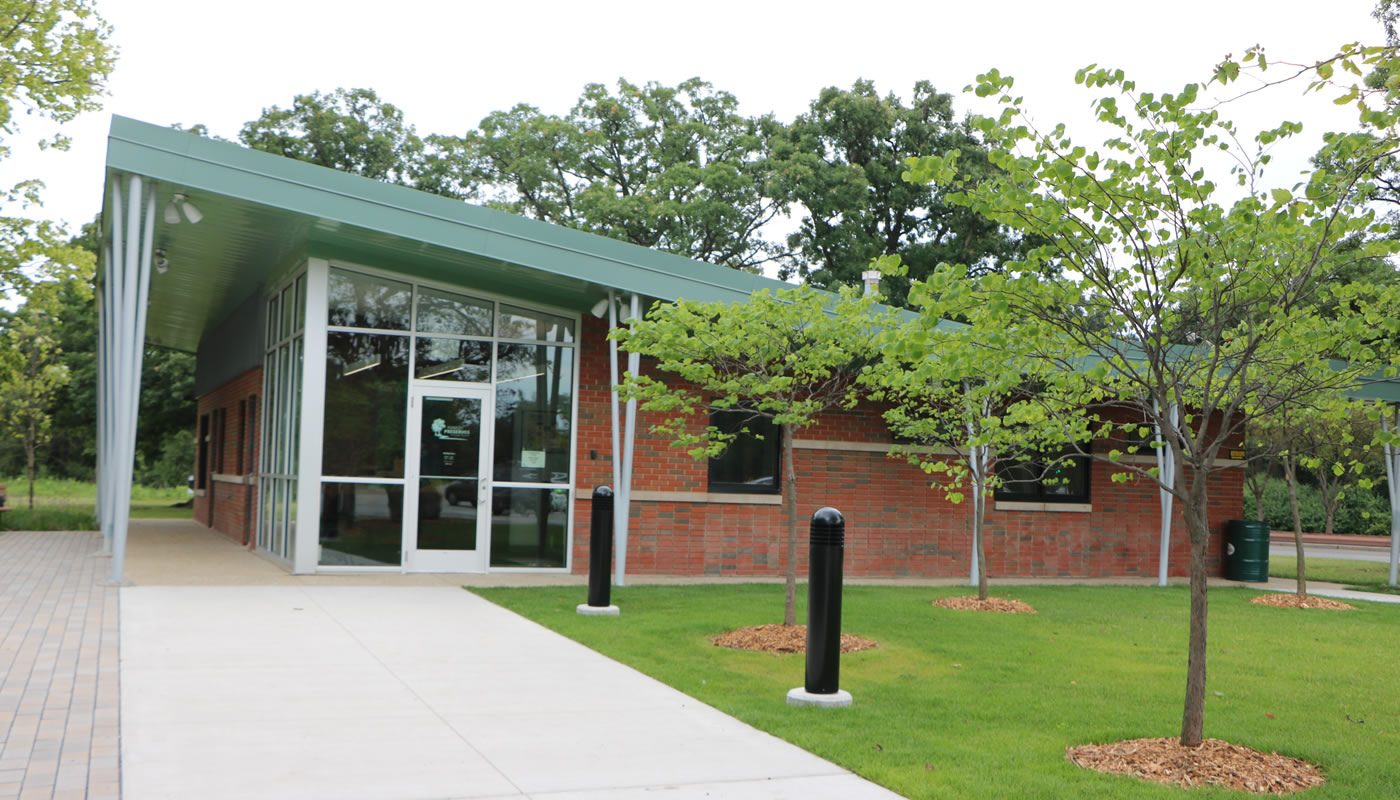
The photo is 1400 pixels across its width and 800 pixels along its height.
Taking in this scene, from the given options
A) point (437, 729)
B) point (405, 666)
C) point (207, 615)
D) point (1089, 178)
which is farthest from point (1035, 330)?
point (207, 615)

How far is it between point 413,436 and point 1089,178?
967cm

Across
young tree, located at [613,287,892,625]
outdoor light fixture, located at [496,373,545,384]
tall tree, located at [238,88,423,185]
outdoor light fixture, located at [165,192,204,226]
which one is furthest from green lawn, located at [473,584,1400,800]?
tall tree, located at [238,88,423,185]

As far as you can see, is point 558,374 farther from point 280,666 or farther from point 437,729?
point 437,729

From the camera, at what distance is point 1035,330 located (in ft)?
18.5

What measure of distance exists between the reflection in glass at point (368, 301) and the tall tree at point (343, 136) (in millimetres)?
23472

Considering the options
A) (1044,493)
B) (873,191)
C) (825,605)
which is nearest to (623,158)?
(873,191)

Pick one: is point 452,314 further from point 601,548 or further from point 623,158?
point 623,158

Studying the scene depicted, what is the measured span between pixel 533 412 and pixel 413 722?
8269 millimetres

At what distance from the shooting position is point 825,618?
688 centimetres

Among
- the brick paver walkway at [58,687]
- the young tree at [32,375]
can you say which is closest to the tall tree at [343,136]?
the young tree at [32,375]

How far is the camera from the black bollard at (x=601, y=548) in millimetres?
10414

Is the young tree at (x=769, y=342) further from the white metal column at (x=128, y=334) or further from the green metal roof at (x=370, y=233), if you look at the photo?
the white metal column at (x=128, y=334)

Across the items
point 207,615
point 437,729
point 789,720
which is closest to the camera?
point 437,729

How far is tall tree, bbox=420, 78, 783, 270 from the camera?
3316 cm
